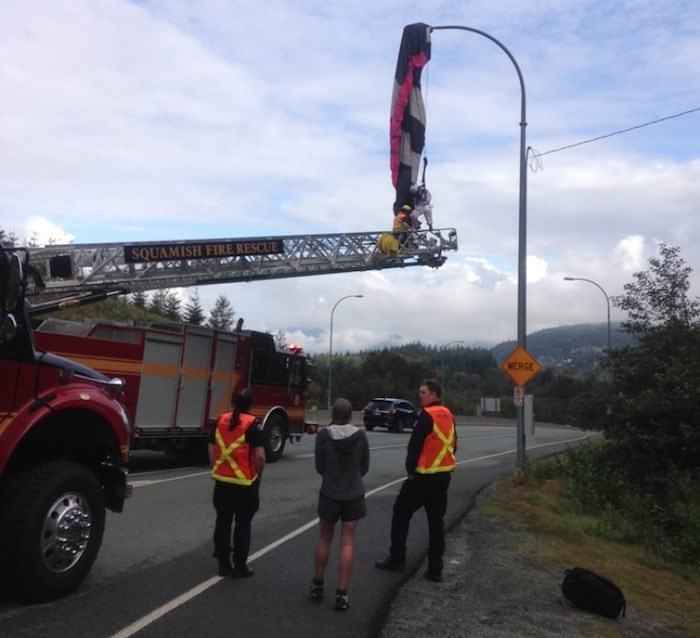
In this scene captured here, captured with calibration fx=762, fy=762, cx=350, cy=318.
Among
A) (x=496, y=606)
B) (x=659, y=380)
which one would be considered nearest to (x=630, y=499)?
(x=659, y=380)

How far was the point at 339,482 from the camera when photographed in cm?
624

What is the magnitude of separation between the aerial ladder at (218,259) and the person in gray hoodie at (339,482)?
8.52 meters

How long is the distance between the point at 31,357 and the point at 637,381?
585 inches

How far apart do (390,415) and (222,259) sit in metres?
21.6

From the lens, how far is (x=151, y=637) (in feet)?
16.6

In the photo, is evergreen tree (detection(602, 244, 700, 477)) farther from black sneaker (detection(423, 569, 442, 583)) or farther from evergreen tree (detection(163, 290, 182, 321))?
evergreen tree (detection(163, 290, 182, 321))

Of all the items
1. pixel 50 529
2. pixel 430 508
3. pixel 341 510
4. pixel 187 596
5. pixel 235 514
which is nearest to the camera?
pixel 50 529

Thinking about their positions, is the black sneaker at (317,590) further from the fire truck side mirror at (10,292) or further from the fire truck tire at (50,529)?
the fire truck side mirror at (10,292)

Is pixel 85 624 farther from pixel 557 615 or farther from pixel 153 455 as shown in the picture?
pixel 153 455

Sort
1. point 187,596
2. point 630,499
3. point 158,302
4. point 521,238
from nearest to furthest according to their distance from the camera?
1. point 187,596
2. point 630,499
3. point 521,238
4. point 158,302

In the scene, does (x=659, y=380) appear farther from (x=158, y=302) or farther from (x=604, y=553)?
(x=158, y=302)

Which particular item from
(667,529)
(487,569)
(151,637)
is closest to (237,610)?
(151,637)

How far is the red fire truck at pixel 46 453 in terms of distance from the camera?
5230 millimetres

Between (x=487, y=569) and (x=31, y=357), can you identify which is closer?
(x=31, y=357)
